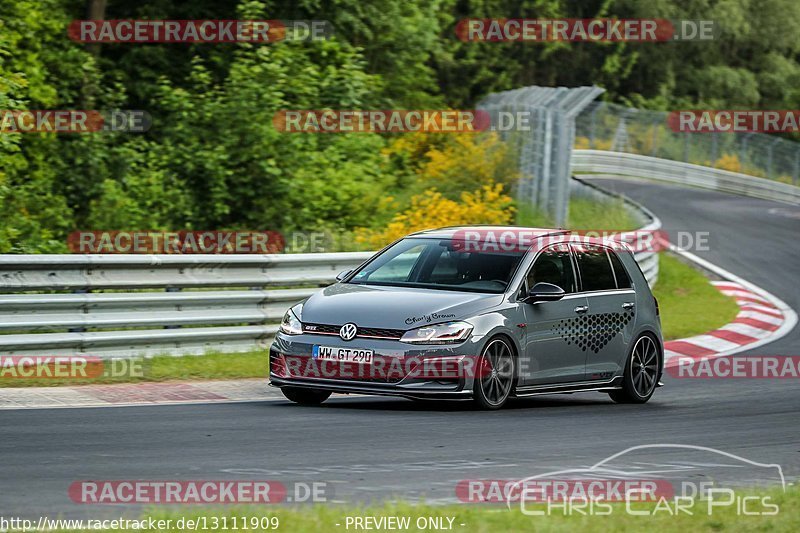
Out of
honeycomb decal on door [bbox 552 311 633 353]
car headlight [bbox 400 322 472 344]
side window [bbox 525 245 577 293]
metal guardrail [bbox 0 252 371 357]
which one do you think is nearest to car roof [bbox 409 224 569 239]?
side window [bbox 525 245 577 293]

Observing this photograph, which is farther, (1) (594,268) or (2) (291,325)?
(1) (594,268)

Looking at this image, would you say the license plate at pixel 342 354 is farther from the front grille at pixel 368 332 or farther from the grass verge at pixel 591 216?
the grass verge at pixel 591 216

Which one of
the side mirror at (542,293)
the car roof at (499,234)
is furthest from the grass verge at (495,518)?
the car roof at (499,234)

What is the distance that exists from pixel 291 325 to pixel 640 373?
353 centimetres

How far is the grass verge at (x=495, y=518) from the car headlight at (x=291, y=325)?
4.54m

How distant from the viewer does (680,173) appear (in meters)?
48.9

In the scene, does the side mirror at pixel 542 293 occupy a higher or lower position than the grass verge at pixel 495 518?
higher

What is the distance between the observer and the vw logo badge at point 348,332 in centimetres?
1139

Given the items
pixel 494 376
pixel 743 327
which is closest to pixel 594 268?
pixel 494 376

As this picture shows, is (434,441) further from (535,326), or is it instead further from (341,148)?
(341,148)

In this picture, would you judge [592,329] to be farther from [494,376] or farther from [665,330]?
[665,330]

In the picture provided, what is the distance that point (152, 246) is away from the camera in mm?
22438

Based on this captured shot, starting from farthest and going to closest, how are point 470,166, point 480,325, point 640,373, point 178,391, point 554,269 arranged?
point 470,166 → point 640,373 → point 554,269 → point 178,391 → point 480,325

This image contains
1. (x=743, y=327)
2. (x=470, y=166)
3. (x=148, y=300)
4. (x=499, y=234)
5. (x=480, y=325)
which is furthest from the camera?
(x=470, y=166)
